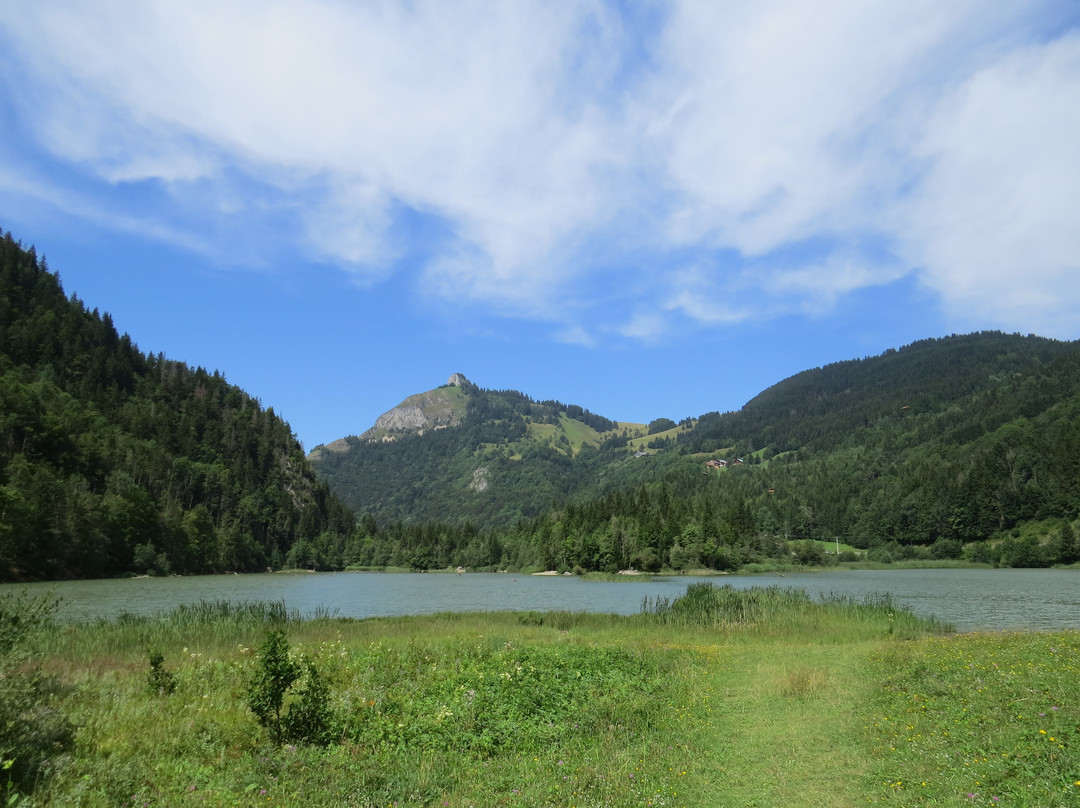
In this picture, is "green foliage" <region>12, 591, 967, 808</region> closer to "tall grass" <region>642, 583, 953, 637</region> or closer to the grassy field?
the grassy field

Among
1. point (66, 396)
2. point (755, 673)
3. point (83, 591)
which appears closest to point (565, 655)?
point (755, 673)

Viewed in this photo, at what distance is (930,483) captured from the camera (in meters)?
180

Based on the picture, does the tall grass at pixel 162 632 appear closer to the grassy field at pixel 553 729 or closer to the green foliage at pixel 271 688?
the grassy field at pixel 553 729

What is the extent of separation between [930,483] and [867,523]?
23.1m

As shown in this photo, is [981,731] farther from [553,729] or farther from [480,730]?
[480,730]

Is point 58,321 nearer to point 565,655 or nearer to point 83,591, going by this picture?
point 83,591

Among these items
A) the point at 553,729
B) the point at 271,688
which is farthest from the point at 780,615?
the point at 271,688

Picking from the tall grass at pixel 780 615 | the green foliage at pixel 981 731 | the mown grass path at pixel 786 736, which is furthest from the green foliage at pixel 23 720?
the tall grass at pixel 780 615

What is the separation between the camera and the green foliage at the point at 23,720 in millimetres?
8953

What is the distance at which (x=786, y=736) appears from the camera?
14.0 metres

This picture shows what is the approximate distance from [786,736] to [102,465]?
491 ft

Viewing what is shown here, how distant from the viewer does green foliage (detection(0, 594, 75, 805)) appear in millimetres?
8953

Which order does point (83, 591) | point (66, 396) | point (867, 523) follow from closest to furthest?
point (83, 591) → point (66, 396) → point (867, 523)

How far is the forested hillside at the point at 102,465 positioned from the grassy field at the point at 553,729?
84.9 metres
